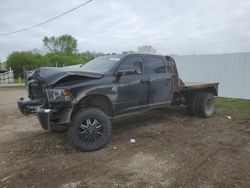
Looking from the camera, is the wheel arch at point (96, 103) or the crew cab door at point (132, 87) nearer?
the wheel arch at point (96, 103)

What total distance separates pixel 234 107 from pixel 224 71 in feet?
8.82

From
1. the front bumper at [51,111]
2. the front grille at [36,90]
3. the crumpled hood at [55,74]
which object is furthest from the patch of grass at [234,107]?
the front grille at [36,90]

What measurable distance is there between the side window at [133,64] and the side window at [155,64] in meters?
0.27

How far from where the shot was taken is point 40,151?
5.00 metres

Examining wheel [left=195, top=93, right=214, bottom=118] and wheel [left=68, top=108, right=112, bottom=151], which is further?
wheel [left=195, top=93, right=214, bottom=118]

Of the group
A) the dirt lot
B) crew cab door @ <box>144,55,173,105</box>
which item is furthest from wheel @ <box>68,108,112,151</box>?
crew cab door @ <box>144,55,173,105</box>

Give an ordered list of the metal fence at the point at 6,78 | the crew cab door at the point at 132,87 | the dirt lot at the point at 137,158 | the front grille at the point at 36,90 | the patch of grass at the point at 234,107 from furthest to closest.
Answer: the metal fence at the point at 6,78 < the patch of grass at the point at 234,107 < the crew cab door at the point at 132,87 < the front grille at the point at 36,90 < the dirt lot at the point at 137,158

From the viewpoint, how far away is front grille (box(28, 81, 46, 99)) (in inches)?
199

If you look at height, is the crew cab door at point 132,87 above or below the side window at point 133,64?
below

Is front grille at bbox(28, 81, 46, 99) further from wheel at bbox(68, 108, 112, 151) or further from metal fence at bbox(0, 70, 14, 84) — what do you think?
metal fence at bbox(0, 70, 14, 84)

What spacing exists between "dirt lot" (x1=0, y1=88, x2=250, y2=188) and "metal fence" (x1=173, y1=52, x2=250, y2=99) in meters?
4.72

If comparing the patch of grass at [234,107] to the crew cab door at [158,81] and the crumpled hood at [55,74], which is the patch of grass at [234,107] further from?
the crumpled hood at [55,74]

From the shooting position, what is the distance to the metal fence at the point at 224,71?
11.1 meters

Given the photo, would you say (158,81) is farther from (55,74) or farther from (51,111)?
Answer: (51,111)
